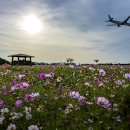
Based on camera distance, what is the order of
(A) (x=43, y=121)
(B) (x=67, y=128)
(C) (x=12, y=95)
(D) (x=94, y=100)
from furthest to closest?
(C) (x=12, y=95) < (D) (x=94, y=100) < (A) (x=43, y=121) < (B) (x=67, y=128)

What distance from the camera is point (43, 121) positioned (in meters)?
6.53

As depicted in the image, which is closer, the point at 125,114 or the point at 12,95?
the point at 125,114

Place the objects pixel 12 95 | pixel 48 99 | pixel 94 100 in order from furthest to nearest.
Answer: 1. pixel 12 95
2. pixel 48 99
3. pixel 94 100

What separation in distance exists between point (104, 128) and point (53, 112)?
1110 millimetres

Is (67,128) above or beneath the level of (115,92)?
beneath

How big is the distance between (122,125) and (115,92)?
1.23m

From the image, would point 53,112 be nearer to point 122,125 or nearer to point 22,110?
point 22,110

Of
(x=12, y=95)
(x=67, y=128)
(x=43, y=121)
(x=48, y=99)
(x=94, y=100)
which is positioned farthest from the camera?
(x=12, y=95)

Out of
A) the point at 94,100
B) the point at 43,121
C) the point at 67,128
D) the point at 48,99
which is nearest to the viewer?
the point at 67,128

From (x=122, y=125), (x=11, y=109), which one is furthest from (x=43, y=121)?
(x=122, y=125)

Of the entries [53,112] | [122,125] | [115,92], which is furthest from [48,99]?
[122,125]

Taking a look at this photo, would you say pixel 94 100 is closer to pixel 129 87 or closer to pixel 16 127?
pixel 129 87

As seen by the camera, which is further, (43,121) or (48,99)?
(48,99)

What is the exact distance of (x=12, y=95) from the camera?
8.12 m
